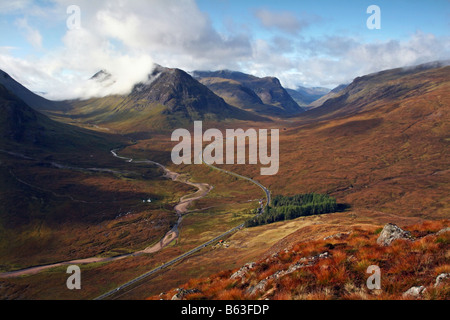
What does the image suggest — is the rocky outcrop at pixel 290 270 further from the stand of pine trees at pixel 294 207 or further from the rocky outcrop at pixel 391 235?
the stand of pine trees at pixel 294 207

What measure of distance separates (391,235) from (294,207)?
113329mm

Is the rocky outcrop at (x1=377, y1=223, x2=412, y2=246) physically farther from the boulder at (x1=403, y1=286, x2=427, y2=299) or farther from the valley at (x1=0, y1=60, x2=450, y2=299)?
the boulder at (x1=403, y1=286, x2=427, y2=299)

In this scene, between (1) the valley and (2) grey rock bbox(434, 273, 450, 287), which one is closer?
(2) grey rock bbox(434, 273, 450, 287)

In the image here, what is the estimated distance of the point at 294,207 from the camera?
128 metres

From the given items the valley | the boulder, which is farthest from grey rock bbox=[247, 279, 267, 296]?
the valley

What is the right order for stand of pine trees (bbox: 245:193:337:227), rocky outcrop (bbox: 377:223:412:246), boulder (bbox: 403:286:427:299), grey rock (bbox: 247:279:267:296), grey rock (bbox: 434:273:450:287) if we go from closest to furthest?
boulder (bbox: 403:286:427:299) < grey rock (bbox: 434:273:450:287) < grey rock (bbox: 247:279:267:296) < rocky outcrop (bbox: 377:223:412:246) < stand of pine trees (bbox: 245:193:337:227)

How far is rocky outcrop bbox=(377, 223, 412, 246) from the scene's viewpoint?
18.4m

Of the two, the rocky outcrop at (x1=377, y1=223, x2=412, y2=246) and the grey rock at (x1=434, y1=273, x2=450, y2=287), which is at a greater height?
the grey rock at (x1=434, y1=273, x2=450, y2=287)

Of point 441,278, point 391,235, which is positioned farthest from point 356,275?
point 391,235

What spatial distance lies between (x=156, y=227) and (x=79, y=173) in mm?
102517

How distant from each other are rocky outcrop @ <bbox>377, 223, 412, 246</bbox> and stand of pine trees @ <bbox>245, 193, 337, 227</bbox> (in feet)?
328

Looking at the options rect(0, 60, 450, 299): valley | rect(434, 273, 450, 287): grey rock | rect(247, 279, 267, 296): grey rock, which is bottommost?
rect(0, 60, 450, 299): valley

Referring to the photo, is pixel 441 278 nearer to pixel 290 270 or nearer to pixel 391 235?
pixel 391 235
